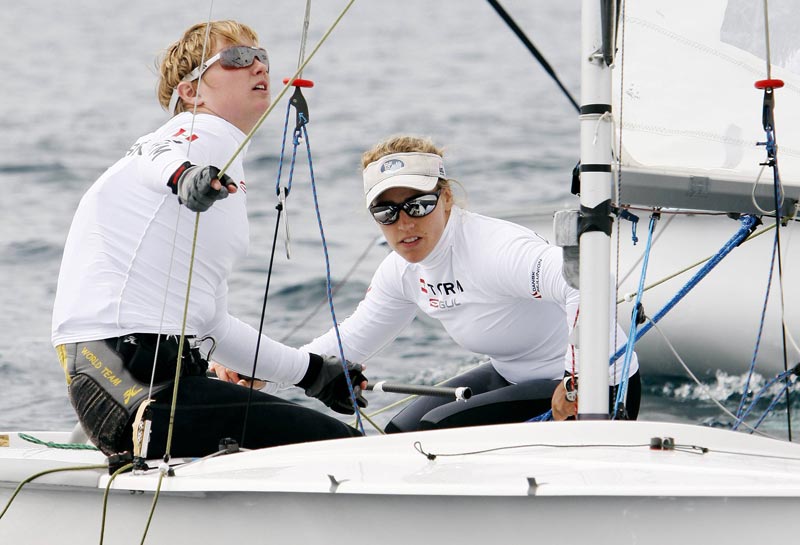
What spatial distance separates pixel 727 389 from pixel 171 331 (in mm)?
3497

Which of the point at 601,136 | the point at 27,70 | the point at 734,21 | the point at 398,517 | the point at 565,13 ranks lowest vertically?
the point at 398,517

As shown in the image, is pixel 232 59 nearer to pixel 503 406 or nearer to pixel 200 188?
pixel 200 188

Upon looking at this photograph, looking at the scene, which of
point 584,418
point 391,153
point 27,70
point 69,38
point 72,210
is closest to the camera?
point 584,418

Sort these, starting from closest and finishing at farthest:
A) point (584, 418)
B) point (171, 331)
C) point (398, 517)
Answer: point (398, 517), point (584, 418), point (171, 331)

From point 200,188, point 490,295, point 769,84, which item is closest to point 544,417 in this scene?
point 490,295

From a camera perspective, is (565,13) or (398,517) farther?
(565,13)

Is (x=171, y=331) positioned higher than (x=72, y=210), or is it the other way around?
(x=72, y=210)

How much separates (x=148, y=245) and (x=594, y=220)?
2.59ft

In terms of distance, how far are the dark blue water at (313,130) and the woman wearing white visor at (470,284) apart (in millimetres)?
337

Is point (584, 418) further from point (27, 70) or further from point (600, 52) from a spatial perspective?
point (27, 70)

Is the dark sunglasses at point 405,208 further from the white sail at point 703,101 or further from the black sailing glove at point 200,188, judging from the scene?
the black sailing glove at point 200,188

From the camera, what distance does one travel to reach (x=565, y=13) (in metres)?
19.1

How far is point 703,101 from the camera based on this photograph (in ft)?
9.58

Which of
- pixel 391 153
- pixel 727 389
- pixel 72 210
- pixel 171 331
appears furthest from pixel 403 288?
pixel 72 210
